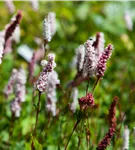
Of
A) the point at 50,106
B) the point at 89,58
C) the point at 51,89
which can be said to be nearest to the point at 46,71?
the point at 89,58

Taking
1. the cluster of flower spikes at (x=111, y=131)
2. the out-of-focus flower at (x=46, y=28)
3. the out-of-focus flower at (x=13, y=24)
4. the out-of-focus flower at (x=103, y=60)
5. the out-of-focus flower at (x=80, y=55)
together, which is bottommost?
the cluster of flower spikes at (x=111, y=131)

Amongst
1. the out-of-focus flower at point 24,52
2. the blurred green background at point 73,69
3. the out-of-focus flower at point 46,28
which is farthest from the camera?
the out-of-focus flower at point 24,52

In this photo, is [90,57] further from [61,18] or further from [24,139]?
[61,18]

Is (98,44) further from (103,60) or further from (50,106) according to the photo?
(103,60)

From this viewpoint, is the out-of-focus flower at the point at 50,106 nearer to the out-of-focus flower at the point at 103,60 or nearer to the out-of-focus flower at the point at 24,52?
the out-of-focus flower at the point at 103,60

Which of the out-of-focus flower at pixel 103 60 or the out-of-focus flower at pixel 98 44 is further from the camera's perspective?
the out-of-focus flower at pixel 98 44

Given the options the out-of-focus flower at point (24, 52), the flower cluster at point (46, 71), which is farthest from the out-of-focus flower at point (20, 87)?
the out-of-focus flower at point (24, 52)

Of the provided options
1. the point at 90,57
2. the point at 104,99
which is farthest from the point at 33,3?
the point at 90,57
